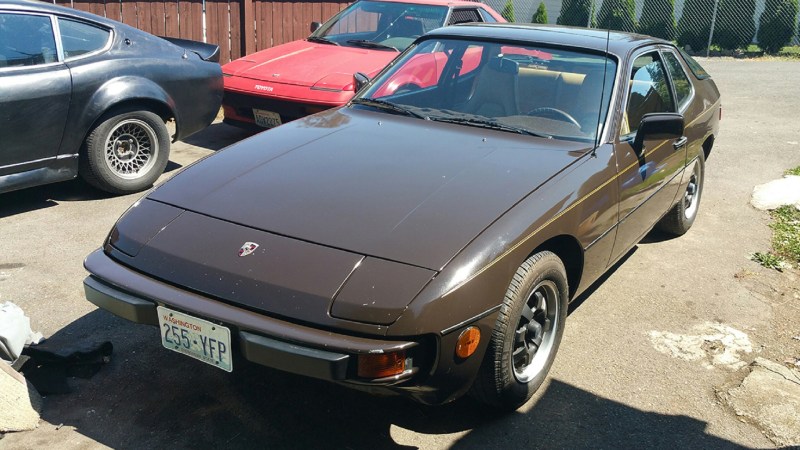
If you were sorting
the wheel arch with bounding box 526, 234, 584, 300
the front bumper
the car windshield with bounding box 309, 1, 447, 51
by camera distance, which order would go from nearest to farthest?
the front bumper < the wheel arch with bounding box 526, 234, 584, 300 < the car windshield with bounding box 309, 1, 447, 51

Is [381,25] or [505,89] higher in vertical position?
[505,89]

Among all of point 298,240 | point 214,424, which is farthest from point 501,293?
point 214,424

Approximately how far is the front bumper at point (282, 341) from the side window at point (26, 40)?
3.24m

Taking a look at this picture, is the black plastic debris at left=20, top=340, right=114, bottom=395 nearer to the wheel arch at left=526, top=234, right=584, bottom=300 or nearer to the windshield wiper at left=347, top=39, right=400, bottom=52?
the wheel arch at left=526, top=234, right=584, bottom=300

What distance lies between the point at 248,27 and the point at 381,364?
355 inches

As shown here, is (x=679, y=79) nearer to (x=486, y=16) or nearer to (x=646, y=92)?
(x=646, y=92)

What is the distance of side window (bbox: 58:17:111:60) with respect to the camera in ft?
18.8

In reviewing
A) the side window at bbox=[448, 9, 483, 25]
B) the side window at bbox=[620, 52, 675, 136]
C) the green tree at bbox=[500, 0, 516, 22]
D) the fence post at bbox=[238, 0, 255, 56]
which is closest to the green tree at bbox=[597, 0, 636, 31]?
the green tree at bbox=[500, 0, 516, 22]

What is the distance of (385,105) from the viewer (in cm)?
452

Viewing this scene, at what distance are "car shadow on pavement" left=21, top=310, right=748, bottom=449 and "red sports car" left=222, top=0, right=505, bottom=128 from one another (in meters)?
4.01

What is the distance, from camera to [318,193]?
11.1ft

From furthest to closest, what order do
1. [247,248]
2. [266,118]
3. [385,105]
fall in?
1. [266,118]
2. [385,105]
3. [247,248]

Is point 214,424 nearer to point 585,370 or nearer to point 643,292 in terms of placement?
point 585,370

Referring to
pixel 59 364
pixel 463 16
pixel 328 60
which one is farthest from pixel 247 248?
pixel 463 16
